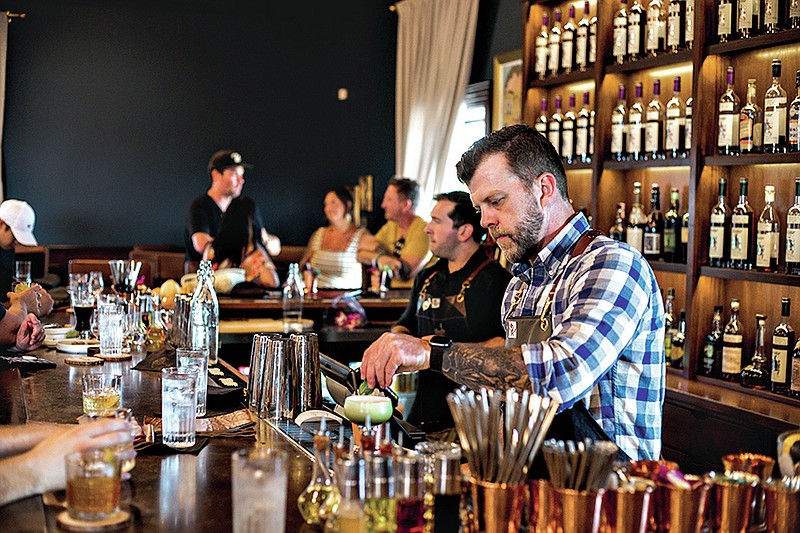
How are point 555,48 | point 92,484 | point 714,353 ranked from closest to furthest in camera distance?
point 92,484 < point 714,353 < point 555,48

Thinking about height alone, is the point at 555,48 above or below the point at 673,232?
above

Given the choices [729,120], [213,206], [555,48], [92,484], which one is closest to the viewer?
[92,484]

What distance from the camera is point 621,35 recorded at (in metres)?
5.00

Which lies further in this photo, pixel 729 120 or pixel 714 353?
pixel 714 353

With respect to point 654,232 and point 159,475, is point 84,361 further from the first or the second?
point 654,232

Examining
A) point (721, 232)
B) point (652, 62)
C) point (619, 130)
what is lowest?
point (721, 232)

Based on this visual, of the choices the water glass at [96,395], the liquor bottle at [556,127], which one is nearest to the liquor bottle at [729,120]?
the liquor bottle at [556,127]

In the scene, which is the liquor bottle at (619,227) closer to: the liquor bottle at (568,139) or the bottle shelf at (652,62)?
the liquor bottle at (568,139)

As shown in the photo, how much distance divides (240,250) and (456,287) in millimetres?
2091

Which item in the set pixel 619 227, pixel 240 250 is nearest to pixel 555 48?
pixel 619 227

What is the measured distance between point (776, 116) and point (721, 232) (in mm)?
549

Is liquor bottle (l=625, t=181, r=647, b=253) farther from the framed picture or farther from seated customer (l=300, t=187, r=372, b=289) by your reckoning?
seated customer (l=300, t=187, r=372, b=289)

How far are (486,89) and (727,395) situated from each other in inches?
176

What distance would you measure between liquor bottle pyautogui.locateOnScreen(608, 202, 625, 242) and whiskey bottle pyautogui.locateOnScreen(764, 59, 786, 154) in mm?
1092
